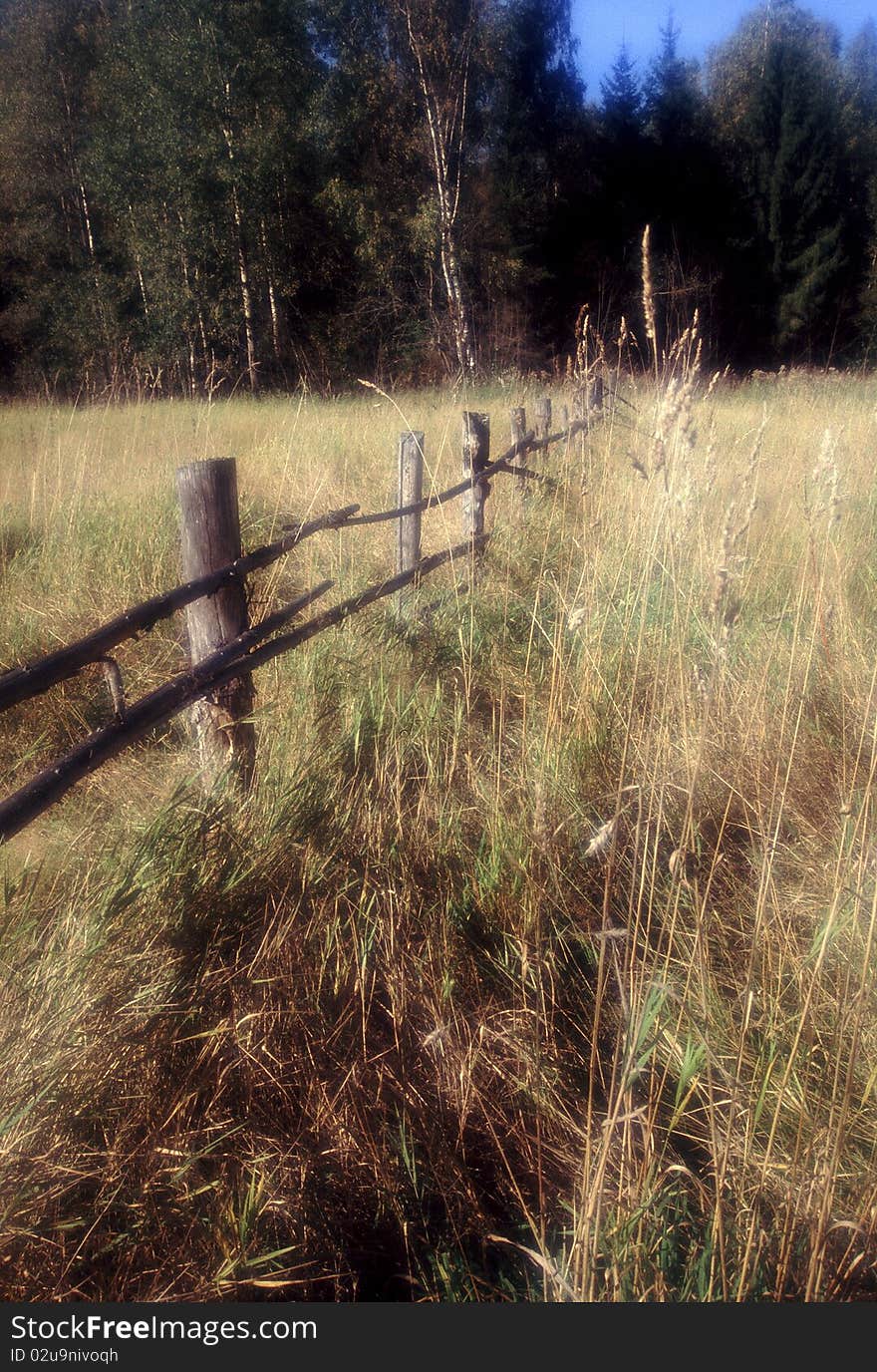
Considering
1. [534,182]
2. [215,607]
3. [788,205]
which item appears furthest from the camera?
[788,205]

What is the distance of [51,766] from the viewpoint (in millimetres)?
1484

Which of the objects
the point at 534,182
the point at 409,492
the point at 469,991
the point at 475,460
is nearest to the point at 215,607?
the point at 469,991

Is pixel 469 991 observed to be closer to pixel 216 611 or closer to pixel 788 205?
pixel 216 611

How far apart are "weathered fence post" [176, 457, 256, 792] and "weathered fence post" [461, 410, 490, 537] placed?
1.73 meters

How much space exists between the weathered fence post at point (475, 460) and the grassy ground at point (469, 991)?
4.33ft

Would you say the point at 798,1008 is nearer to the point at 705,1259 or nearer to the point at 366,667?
the point at 705,1259

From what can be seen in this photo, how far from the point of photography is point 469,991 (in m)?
1.69

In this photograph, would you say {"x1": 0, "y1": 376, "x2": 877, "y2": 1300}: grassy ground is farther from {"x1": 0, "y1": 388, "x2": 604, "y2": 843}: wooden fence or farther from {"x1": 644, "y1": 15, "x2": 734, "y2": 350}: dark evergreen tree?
{"x1": 644, "y1": 15, "x2": 734, "y2": 350}: dark evergreen tree

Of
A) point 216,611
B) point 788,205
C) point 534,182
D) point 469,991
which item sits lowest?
point 469,991

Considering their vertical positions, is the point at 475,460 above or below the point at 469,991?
above

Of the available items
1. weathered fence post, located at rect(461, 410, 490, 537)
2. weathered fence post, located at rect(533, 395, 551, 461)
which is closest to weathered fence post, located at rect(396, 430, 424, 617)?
weathered fence post, located at rect(461, 410, 490, 537)

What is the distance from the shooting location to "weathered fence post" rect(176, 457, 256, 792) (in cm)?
206

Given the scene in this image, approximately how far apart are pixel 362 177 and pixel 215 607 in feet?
51.8

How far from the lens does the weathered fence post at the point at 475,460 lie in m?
3.78
